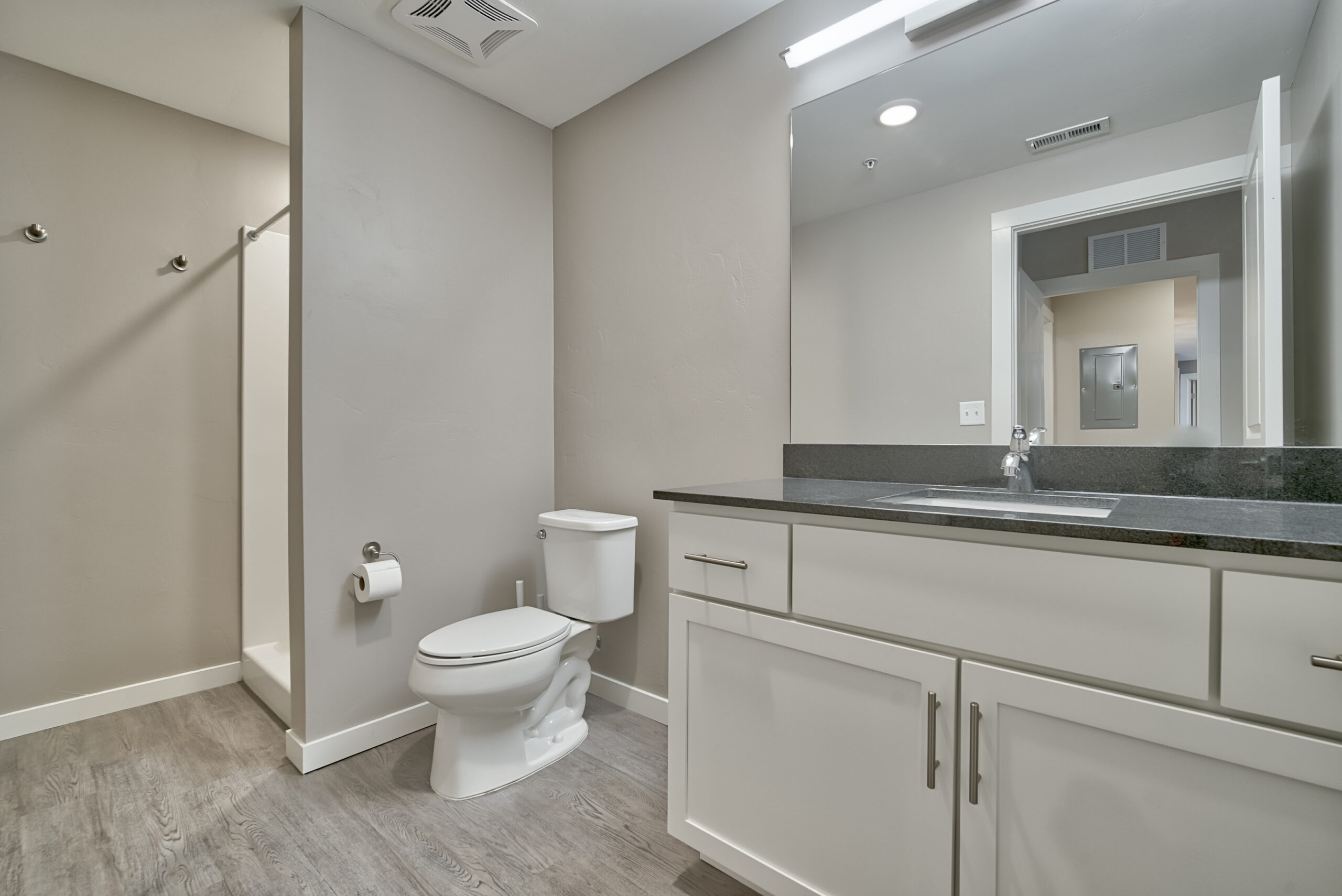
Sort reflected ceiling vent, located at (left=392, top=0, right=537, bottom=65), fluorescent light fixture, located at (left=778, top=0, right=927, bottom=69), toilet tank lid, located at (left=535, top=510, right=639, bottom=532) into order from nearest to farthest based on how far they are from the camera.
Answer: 1. fluorescent light fixture, located at (left=778, top=0, right=927, bottom=69)
2. reflected ceiling vent, located at (left=392, top=0, right=537, bottom=65)
3. toilet tank lid, located at (left=535, top=510, right=639, bottom=532)

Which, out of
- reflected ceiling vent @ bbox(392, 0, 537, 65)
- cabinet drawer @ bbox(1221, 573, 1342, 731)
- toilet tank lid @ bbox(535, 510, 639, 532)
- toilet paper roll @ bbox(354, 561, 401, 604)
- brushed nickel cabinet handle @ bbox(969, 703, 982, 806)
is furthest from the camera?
toilet tank lid @ bbox(535, 510, 639, 532)

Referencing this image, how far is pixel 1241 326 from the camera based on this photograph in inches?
47.2

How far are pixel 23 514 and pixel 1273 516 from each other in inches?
134

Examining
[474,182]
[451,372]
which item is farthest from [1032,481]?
[474,182]

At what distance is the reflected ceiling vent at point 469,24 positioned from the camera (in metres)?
1.83

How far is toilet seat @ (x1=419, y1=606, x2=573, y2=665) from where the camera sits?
169 centimetres

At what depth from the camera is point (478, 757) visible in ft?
5.85

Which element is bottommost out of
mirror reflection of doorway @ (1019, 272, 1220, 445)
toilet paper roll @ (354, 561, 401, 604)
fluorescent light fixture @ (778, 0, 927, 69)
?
toilet paper roll @ (354, 561, 401, 604)

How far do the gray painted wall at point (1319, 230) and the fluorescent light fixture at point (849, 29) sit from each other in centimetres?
83

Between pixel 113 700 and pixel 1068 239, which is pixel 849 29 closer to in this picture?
pixel 1068 239

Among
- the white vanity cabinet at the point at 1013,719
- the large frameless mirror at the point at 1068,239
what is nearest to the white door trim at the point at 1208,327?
the large frameless mirror at the point at 1068,239

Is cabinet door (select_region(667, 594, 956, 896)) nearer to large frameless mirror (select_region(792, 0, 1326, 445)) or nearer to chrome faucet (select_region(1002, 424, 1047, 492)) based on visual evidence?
chrome faucet (select_region(1002, 424, 1047, 492))

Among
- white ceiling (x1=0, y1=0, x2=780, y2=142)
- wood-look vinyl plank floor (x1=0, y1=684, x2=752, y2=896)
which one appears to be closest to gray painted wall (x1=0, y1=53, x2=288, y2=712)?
white ceiling (x1=0, y1=0, x2=780, y2=142)

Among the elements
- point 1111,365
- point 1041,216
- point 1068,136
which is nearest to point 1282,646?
point 1111,365
